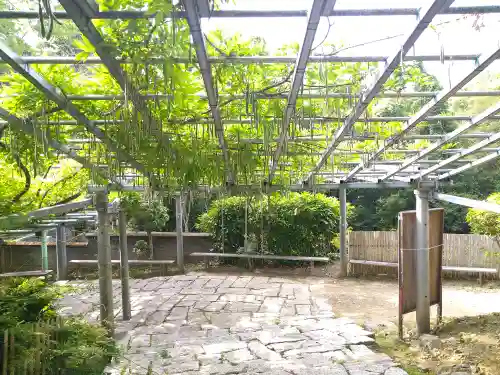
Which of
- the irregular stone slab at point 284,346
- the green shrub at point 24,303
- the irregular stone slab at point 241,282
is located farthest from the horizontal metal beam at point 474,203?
the irregular stone slab at point 241,282

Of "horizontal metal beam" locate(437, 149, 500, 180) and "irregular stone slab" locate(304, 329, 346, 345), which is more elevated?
"horizontal metal beam" locate(437, 149, 500, 180)

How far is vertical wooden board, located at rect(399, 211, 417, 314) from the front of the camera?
5.54 metres

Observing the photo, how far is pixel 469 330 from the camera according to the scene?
18.1 ft

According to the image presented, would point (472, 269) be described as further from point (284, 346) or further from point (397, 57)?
point (397, 57)

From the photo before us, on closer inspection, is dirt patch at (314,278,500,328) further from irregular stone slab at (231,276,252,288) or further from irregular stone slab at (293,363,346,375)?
irregular stone slab at (293,363,346,375)

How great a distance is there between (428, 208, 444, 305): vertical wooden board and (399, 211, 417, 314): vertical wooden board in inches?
12.9

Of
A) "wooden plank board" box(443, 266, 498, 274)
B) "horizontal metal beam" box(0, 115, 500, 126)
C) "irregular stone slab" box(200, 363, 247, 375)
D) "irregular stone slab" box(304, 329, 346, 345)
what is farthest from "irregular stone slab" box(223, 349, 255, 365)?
"wooden plank board" box(443, 266, 498, 274)

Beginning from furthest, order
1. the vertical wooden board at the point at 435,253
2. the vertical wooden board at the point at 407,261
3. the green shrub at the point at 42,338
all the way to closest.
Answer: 1. the vertical wooden board at the point at 435,253
2. the vertical wooden board at the point at 407,261
3. the green shrub at the point at 42,338

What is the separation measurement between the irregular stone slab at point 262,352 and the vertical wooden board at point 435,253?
98.5 inches

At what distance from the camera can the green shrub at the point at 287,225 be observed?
11289 millimetres

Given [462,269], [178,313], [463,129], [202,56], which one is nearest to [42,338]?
[202,56]

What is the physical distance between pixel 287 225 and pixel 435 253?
18.0 ft

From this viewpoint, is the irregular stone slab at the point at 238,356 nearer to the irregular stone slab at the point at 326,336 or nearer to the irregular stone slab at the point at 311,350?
the irregular stone slab at the point at 311,350

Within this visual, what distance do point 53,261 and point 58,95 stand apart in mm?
10741
